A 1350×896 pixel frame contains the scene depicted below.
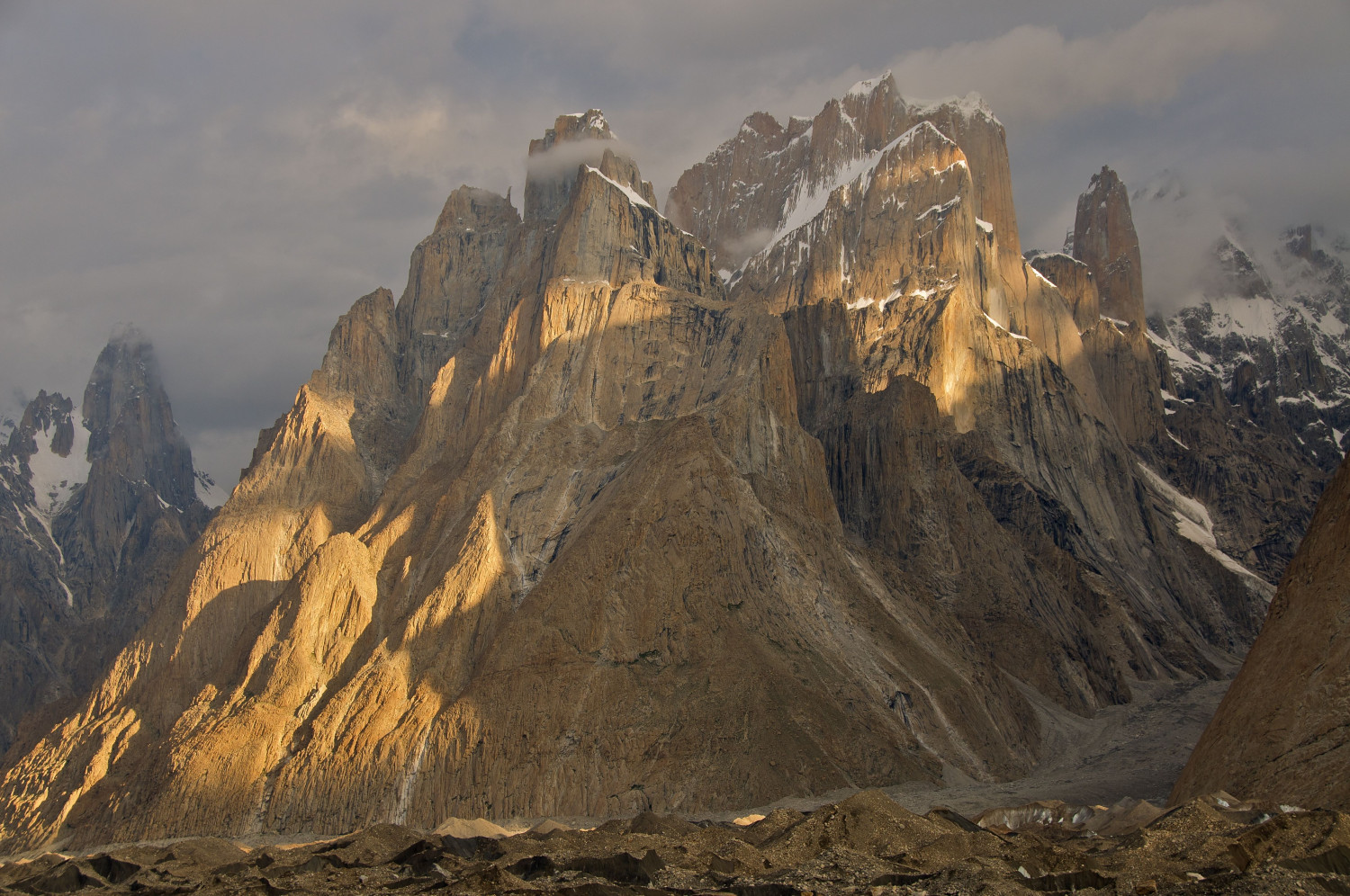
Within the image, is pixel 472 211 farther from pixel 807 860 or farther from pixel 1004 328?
pixel 807 860

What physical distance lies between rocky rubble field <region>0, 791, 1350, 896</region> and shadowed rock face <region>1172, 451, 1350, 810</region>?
10.00ft

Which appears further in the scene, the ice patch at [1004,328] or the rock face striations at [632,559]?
the ice patch at [1004,328]

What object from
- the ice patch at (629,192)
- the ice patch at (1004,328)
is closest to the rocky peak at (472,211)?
the ice patch at (629,192)

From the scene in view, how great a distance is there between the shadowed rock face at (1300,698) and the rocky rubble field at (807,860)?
10.00 ft

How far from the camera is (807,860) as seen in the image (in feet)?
140

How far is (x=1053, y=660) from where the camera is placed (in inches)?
4968

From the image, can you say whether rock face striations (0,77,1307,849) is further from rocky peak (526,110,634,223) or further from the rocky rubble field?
Result: the rocky rubble field

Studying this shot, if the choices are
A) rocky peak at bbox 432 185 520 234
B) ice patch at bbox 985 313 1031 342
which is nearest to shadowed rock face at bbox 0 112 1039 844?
rocky peak at bbox 432 185 520 234

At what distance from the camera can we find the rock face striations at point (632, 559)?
84438mm

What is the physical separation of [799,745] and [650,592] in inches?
668

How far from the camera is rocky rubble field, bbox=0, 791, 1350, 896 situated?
35.4 m

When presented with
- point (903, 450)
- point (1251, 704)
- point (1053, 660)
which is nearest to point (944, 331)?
point (903, 450)

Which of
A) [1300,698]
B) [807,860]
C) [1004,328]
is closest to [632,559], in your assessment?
[807,860]

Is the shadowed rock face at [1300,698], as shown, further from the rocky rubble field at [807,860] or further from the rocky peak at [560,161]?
the rocky peak at [560,161]
